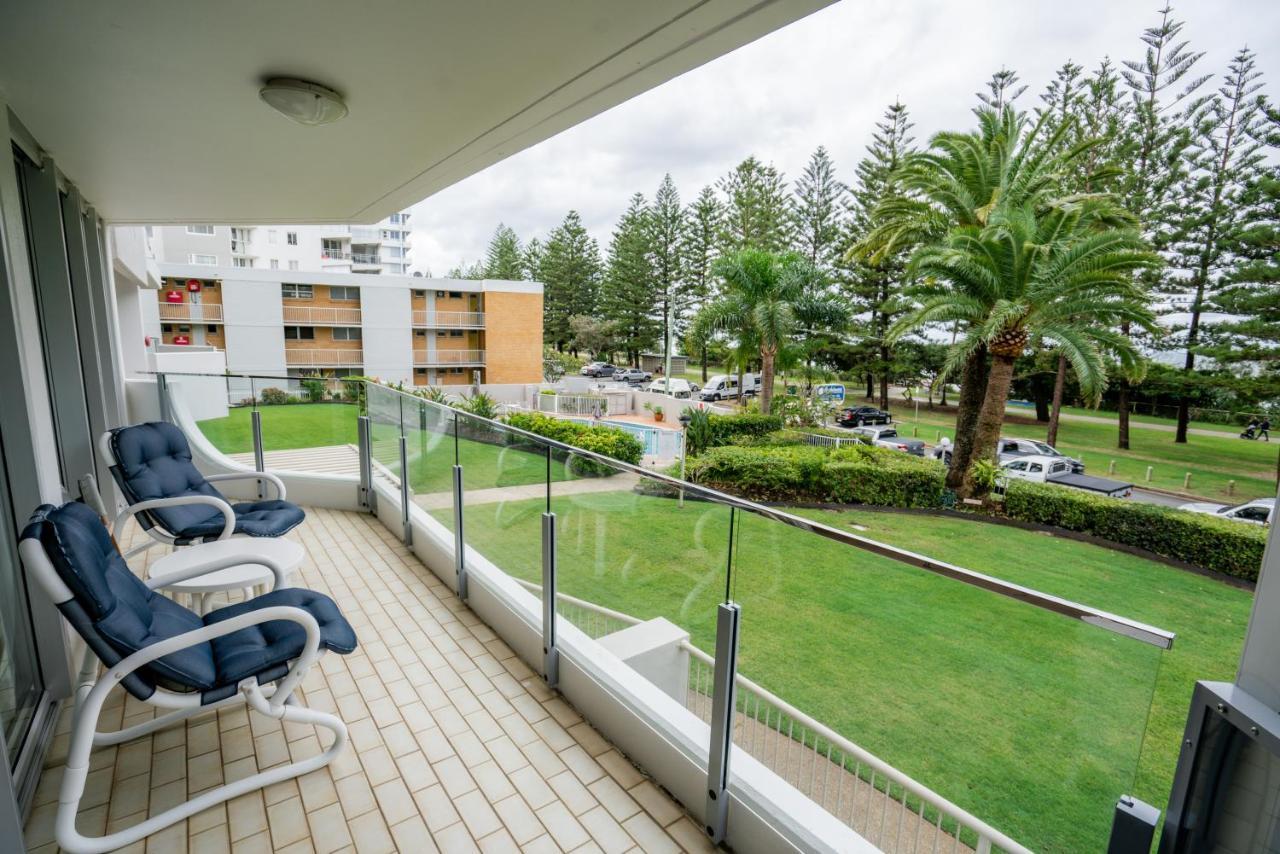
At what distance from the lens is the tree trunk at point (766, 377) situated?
17109 millimetres

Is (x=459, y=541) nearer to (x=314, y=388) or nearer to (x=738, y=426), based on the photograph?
(x=314, y=388)

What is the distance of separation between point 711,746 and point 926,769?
637mm

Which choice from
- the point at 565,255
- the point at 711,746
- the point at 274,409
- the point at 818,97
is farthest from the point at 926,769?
the point at 565,255

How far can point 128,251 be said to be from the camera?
269 inches

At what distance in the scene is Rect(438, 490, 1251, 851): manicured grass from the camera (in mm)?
1181

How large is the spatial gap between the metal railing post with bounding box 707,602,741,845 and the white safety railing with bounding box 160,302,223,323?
2667 centimetres

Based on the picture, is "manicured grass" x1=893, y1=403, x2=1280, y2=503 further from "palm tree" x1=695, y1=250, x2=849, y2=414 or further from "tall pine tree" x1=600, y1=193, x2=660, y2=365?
"tall pine tree" x1=600, y1=193, x2=660, y2=365

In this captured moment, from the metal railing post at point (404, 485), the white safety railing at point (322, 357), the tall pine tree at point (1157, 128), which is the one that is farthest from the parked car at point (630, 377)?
the metal railing post at point (404, 485)

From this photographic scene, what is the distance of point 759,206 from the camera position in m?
29.6

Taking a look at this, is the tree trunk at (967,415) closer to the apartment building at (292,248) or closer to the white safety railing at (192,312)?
the white safety railing at (192,312)

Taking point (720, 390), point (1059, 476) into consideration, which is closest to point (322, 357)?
point (720, 390)

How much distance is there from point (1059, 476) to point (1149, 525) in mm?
3341

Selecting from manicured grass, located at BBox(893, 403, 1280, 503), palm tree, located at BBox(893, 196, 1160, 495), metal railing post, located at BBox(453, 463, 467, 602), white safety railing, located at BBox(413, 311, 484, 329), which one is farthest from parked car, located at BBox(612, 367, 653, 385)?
metal railing post, located at BBox(453, 463, 467, 602)

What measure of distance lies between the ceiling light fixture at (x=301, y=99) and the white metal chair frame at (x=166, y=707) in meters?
1.59
